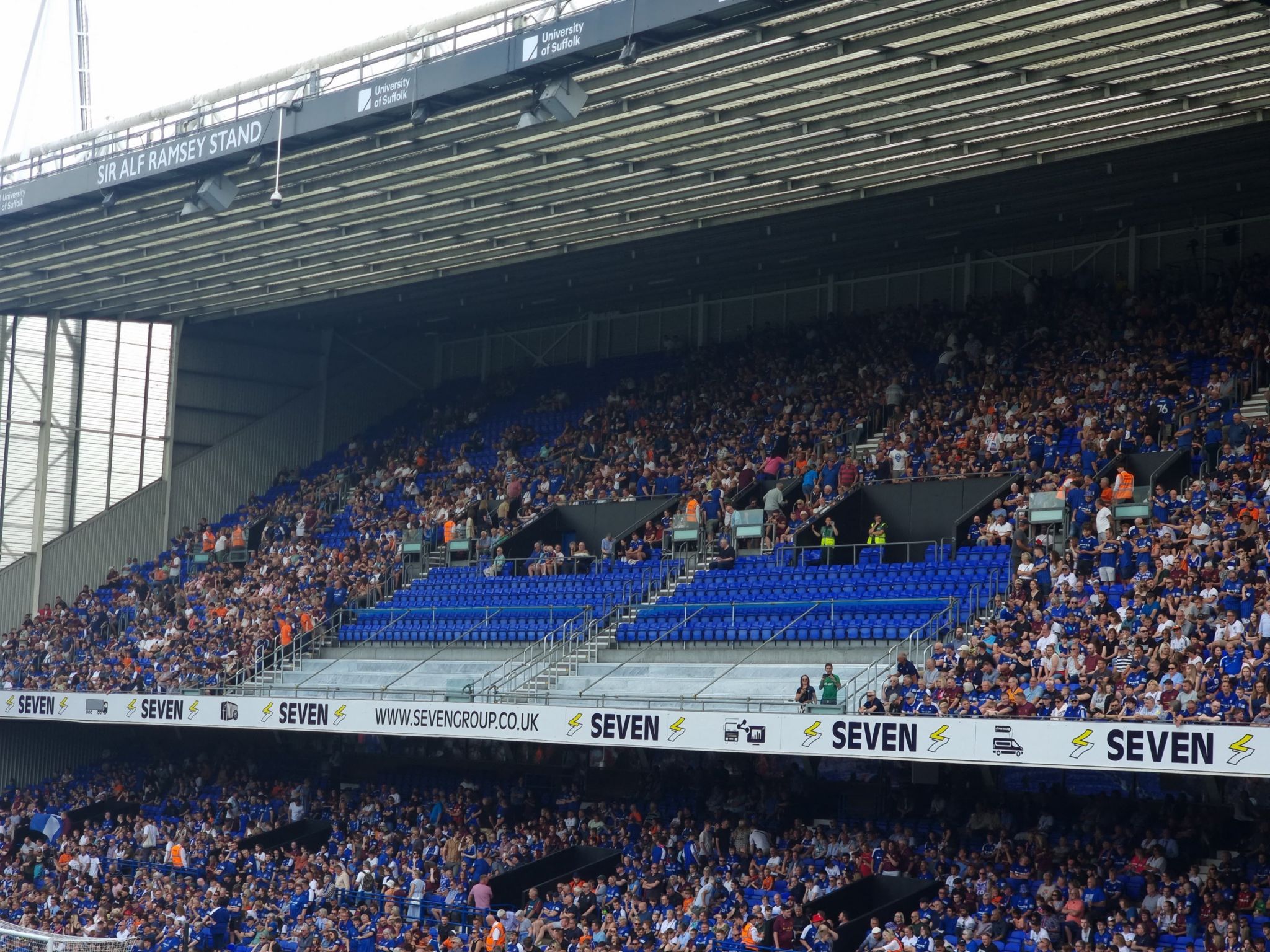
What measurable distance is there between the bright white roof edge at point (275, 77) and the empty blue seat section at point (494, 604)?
30.3 feet

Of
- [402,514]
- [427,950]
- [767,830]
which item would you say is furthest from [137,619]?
[767,830]

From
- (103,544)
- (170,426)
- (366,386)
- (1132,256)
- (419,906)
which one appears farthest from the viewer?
(366,386)

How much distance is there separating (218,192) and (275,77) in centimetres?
233

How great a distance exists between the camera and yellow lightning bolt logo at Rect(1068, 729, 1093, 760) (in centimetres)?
1845

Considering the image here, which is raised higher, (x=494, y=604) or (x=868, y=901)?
(x=494, y=604)

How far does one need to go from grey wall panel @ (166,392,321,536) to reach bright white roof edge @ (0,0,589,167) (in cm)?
1110

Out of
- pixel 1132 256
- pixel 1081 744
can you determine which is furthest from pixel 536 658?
pixel 1132 256

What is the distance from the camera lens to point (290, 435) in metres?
42.7

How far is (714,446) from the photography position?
109 feet

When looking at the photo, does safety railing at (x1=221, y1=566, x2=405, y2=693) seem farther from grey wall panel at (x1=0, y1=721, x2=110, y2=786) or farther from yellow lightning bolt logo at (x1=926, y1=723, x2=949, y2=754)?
yellow lightning bolt logo at (x1=926, y1=723, x2=949, y2=754)

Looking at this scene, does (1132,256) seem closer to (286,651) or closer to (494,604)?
(494,604)

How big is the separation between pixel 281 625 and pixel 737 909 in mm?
12386

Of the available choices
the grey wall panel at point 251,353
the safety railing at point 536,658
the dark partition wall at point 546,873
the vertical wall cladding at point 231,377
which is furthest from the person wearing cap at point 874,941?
the grey wall panel at point 251,353

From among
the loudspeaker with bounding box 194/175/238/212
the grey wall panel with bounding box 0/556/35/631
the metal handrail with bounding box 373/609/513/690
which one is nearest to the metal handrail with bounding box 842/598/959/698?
the metal handrail with bounding box 373/609/513/690
